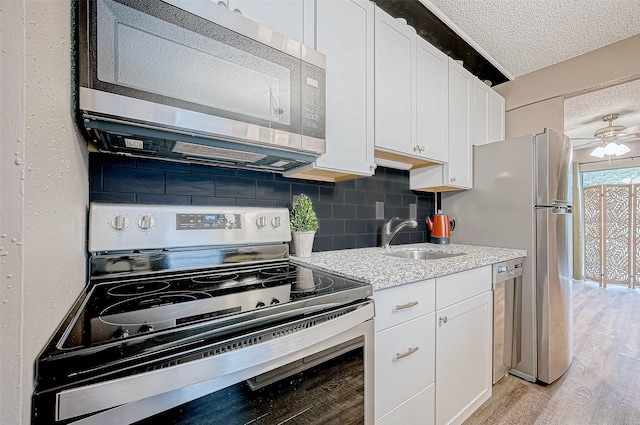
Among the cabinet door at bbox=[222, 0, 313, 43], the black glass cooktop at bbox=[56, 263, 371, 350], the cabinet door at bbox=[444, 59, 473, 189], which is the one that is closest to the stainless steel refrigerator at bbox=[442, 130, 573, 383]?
the cabinet door at bbox=[444, 59, 473, 189]

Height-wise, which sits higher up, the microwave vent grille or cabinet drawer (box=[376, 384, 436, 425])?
the microwave vent grille

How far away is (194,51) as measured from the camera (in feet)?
2.98

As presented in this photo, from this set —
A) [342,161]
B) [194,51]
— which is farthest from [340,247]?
[194,51]

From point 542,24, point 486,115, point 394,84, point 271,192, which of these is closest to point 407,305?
point 271,192

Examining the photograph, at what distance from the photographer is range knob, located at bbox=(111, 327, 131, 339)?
0.56 m

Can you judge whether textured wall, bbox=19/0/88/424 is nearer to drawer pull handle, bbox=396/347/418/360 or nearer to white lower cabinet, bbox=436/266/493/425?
drawer pull handle, bbox=396/347/418/360

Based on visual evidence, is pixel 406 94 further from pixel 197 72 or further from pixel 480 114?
pixel 197 72

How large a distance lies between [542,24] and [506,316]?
6.66ft

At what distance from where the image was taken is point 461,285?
1.41 meters

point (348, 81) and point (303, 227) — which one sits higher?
point (348, 81)

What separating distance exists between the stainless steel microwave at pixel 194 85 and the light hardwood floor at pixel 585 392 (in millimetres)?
1846

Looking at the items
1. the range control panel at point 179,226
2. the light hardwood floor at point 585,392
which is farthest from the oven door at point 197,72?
the light hardwood floor at point 585,392

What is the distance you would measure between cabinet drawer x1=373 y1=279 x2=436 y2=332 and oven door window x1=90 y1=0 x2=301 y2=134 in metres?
0.76

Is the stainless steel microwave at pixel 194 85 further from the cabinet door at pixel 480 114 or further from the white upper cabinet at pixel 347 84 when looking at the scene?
the cabinet door at pixel 480 114
